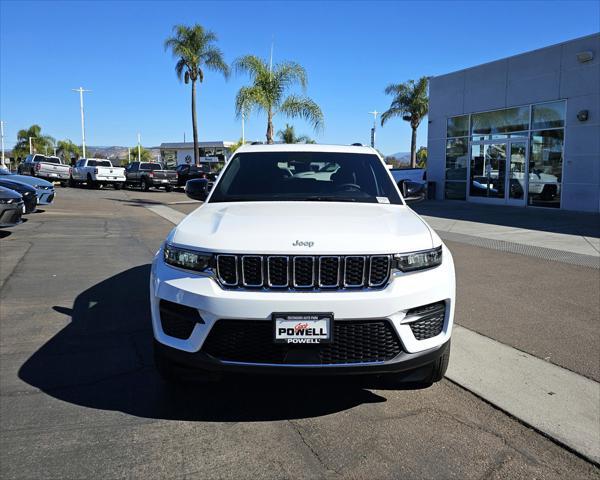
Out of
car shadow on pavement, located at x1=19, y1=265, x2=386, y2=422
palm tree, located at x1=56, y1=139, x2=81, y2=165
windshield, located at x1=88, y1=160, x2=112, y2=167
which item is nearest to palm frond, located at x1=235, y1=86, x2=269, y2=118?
car shadow on pavement, located at x1=19, y1=265, x2=386, y2=422

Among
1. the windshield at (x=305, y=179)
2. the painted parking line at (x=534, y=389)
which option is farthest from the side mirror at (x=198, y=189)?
the painted parking line at (x=534, y=389)

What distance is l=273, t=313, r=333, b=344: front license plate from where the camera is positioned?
9.36ft

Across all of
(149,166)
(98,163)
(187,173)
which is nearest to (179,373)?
(149,166)

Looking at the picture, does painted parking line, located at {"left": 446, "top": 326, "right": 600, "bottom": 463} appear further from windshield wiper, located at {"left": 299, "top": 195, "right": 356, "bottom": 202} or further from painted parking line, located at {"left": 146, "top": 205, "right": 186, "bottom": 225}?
painted parking line, located at {"left": 146, "top": 205, "right": 186, "bottom": 225}

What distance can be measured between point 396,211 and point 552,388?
1.70 meters

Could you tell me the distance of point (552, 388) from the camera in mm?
3727

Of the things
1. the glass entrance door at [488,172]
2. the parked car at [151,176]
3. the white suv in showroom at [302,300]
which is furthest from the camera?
the parked car at [151,176]

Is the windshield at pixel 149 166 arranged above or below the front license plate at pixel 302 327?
above

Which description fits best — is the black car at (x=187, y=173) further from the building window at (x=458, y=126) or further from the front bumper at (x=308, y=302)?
the front bumper at (x=308, y=302)

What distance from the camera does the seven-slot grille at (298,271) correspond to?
2.94 m

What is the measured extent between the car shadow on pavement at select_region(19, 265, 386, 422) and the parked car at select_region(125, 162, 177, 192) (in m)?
27.2

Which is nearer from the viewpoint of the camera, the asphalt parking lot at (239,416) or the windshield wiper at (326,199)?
the asphalt parking lot at (239,416)

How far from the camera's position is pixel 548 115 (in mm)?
17766

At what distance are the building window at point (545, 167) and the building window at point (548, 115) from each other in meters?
0.21
